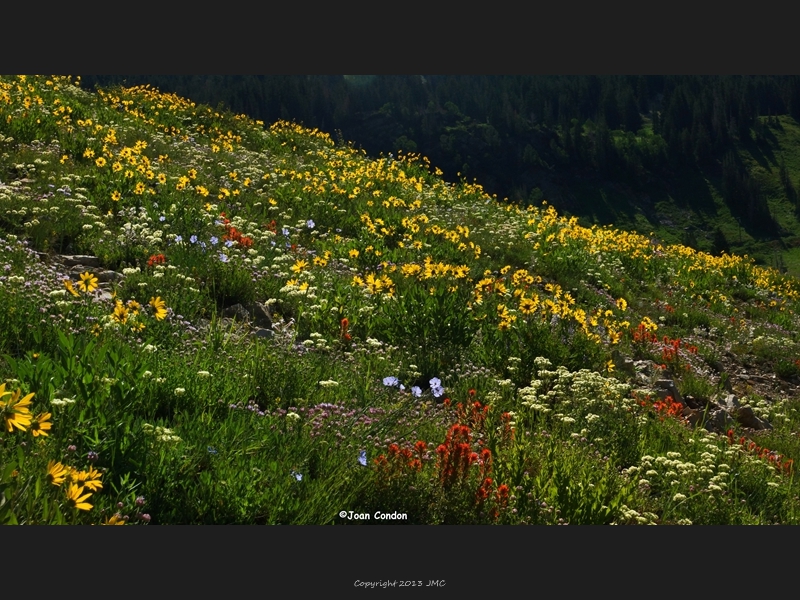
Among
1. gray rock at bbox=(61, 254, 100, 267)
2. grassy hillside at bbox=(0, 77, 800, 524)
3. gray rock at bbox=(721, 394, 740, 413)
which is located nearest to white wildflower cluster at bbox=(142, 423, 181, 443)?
grassy hillside at bbox=(0, 77, 800, 524)

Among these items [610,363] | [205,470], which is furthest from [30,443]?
[610,363]

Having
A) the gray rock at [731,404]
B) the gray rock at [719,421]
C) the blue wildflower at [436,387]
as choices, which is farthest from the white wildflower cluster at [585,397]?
the gray rock at [731,404]

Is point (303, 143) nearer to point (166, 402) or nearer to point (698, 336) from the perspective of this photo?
point (698, 336)

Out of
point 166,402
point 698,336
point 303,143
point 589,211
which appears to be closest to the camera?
point 166,402

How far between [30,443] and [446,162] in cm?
12422

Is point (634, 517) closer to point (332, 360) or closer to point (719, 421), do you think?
point (332, 360)

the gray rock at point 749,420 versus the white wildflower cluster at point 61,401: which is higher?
the white wildflower cluster at point 61,401

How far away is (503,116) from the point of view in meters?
107

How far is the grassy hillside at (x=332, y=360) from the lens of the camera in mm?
3102

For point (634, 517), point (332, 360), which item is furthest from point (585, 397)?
point (332, 360)

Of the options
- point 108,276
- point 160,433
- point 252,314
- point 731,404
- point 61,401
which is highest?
point 61,401

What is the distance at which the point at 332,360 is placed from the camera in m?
5.02

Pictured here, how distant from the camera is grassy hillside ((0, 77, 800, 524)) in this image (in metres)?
3.10

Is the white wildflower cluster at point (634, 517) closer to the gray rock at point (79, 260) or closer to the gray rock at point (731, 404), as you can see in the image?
the gray rock at point (731, 404)
